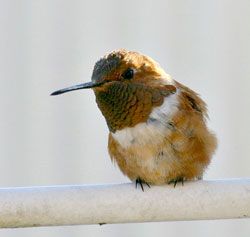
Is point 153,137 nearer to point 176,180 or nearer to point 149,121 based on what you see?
point 149,121

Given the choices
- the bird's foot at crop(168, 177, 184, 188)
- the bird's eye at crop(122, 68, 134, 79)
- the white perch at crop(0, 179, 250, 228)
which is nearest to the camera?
the white perch at crop(0, 179, 250, 228)

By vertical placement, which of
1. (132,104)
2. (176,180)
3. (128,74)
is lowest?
(176,180)

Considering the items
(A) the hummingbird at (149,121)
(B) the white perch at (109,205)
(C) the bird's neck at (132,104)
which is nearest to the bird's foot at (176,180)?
(A) the hummingbird at (149,121)

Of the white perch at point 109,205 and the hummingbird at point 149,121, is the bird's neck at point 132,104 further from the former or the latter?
the white perch at point 109,205

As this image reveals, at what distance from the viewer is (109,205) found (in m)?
2.98

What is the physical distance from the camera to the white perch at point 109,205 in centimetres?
295

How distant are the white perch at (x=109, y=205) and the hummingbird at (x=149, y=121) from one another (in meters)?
0.48

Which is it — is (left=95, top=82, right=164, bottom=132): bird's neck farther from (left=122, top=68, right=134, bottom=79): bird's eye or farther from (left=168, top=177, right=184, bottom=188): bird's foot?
(left=168, top=177, right=184, bottom=188): bird's foot

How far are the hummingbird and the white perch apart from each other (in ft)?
1.58

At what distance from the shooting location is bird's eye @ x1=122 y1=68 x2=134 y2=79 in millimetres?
3600

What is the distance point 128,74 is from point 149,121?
185mm

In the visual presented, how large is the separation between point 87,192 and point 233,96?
7.68 feet

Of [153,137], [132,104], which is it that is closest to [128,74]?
[132,104]

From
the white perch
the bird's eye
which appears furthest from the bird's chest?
the white perch
